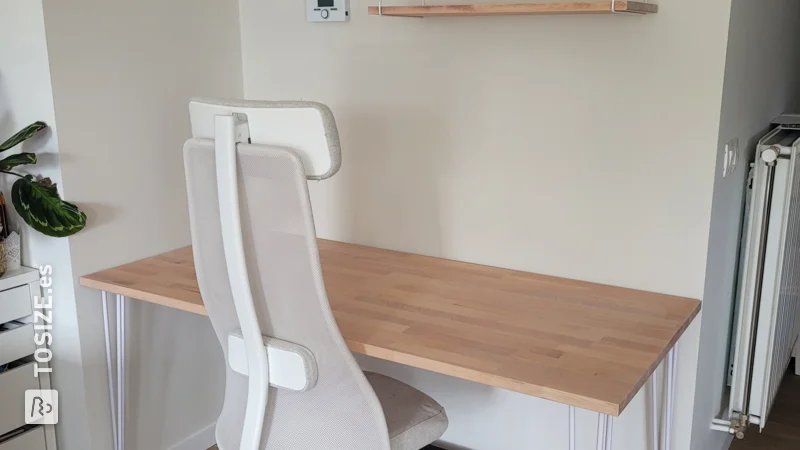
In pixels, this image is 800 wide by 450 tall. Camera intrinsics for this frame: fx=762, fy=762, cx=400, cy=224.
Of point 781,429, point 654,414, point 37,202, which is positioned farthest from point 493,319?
point 781,429

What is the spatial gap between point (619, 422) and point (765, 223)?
70cm

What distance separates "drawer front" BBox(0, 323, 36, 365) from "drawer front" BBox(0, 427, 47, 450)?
9.4 inches

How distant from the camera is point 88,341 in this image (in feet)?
7.29

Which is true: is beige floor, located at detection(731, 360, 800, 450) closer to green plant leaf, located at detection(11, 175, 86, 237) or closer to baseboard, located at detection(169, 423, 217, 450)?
baseboard, located at detection(169, 423, 217, 450)

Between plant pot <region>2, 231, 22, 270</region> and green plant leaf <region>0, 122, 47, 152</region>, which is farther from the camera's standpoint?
plant pot <region>2, 231, 22, 270</region>

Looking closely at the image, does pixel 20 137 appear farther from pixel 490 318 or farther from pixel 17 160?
pixel 490 318

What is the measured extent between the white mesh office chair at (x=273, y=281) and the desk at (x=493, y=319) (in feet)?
0.48

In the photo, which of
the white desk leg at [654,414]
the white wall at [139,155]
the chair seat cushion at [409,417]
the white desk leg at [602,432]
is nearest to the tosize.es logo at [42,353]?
the white wall at [139,155]

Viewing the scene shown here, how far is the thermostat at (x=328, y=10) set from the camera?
2.33m

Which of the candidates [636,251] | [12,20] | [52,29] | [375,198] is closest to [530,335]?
[636,251]

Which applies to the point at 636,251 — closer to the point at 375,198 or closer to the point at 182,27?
the point at 375,198

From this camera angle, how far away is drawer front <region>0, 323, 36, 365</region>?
2.11 meters

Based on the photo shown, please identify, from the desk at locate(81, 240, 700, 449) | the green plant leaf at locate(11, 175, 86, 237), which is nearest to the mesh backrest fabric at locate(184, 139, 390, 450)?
the desk at locate(81, 240, 700, 449)

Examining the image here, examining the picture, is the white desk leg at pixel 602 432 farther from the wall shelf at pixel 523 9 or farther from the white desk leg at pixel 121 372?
the white desk leg at pixel 121 372
